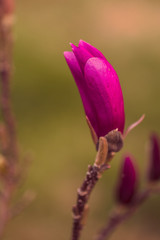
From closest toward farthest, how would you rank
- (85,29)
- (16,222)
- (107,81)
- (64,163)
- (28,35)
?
(107,81)
(16,222)
(64,163)
(28,35)
(85,29)

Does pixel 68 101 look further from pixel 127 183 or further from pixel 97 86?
pixel 97 86

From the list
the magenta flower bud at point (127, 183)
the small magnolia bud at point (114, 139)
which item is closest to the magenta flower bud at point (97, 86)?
the small magnolia bud at point (114, 139)

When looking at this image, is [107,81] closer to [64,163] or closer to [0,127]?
[0,127]

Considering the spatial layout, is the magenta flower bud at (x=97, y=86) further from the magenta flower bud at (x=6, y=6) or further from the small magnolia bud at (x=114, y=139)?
the magenta flower bud at (x=6, y=6)

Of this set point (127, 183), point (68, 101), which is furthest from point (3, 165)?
point (68, 101)

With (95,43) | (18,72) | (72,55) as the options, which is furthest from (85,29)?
(72,55)

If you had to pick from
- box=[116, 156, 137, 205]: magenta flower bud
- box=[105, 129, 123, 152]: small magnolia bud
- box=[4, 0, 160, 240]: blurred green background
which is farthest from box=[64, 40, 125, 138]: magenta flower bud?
box=[4, 0, 160, 240]: blurred green background
